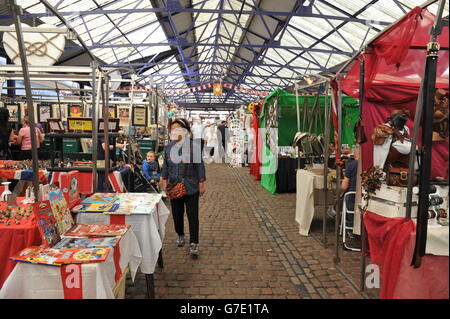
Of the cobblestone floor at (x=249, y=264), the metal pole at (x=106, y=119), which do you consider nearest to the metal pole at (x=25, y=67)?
the cobblestone floor at (x=249, y=264)

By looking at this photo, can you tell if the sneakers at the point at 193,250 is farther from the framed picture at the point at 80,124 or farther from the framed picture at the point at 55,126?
the framed picture at the point at 55,126

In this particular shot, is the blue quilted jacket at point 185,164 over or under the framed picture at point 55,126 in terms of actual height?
under

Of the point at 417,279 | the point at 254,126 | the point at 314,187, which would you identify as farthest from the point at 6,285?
the point at 254,126

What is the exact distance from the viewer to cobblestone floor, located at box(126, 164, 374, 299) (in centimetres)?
328

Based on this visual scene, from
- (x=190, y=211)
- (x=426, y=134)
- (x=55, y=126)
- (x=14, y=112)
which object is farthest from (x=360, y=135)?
(x=14, y=112)

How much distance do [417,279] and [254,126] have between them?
28.8 ft

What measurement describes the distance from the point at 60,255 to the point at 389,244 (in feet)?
7.03

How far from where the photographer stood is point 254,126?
10.5m

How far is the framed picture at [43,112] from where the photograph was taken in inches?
337

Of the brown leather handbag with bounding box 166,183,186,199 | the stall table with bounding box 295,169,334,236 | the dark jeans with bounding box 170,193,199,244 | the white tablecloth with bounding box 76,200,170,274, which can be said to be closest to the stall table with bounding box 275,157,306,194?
the stall table with bounding box 295,169,334,236

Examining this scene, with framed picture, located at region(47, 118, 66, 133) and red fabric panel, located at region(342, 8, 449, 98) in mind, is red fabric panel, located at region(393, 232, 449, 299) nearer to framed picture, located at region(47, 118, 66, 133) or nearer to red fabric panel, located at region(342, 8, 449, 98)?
red fabric panel, located at region(342, 8, 449, 98)

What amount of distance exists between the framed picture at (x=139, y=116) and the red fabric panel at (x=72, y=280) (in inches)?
255
